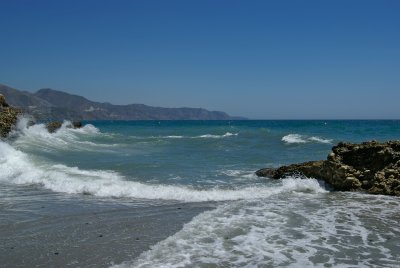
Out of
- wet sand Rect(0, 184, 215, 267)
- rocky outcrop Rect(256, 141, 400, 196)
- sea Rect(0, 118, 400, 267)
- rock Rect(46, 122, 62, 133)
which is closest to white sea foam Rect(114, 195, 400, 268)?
sea Rect(0, 118, 400, 267)

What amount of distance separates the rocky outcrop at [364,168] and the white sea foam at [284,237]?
1.54 meters

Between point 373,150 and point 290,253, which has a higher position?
point 373,150

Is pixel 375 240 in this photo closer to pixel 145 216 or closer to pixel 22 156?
pixel 145 216

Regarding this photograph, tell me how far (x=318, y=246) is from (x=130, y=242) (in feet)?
11.7

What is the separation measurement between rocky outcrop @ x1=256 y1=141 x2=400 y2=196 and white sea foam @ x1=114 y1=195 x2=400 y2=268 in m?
1.54

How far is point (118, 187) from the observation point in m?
13.7

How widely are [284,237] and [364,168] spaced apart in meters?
6.51

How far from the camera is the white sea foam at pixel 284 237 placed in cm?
721

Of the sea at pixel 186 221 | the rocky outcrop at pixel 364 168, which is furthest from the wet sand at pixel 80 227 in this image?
the rocky outcrop at pixel 364 168

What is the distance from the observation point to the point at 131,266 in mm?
6816

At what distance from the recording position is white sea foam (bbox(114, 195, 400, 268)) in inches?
284

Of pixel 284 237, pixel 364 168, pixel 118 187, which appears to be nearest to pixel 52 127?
pixel 118 187

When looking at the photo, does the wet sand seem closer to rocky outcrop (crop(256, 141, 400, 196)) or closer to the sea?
the sea

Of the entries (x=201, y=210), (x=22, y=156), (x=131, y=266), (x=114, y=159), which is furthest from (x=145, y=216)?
(x=114, y=159)
